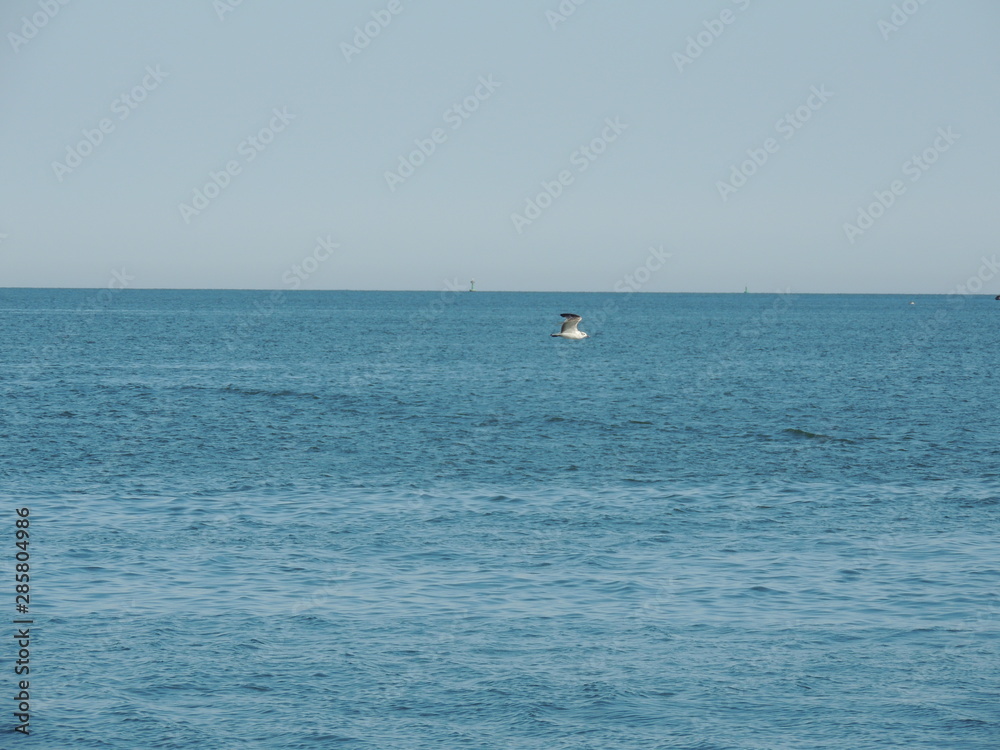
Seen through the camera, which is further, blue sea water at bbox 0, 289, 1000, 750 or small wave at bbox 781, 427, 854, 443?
small wave at bbox 781, 427, 854, 443

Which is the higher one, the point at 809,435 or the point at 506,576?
the point at 809,435

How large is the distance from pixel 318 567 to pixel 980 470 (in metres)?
26.5

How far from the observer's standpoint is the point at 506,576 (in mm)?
26344

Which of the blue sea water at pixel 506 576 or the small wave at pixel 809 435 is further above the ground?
the small wave at pixel 809 435

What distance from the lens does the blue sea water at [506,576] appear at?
18.6m

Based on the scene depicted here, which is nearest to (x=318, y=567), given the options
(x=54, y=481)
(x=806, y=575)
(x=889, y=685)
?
(x=806, y=575)

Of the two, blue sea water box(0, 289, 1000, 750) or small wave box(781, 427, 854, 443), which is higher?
small wave box(781, 427, 854, 443)

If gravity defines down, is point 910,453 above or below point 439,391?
below

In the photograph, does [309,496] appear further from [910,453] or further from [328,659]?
[910,453]

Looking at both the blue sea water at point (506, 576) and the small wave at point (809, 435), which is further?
the small wave at point (809, 435)

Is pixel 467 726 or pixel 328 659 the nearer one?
pixel 467 726

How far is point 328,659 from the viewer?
20922 mm

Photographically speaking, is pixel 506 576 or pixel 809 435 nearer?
pixel 506 576

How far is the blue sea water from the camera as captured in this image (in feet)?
61.2
